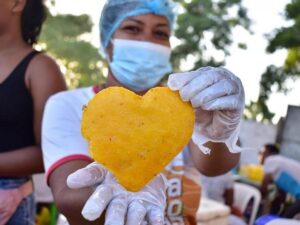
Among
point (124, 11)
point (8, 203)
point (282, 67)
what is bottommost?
point (282, 67)

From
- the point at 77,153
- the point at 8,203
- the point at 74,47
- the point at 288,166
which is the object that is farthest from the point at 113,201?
the point at 74,47

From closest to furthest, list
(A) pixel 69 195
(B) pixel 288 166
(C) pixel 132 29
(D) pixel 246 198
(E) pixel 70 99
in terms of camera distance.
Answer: (A) pixel 69 195 < (E) pixel 70 99 < (C) pixel 132 29 < (B) pixel 288 166 < (D) pixel 246 198

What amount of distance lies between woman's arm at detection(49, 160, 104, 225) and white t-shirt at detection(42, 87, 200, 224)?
1.1 inches

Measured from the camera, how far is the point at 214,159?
1.22 metres

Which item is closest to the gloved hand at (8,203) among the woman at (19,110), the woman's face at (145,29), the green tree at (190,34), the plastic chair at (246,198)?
the woman at (19,110)

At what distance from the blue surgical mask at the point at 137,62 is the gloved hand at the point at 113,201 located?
0.59m

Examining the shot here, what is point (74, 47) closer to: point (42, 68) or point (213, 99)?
point (42, 68)

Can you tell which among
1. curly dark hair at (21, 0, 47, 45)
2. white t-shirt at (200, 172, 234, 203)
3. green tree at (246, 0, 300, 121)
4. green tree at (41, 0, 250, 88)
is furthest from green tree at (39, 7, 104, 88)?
curly dark hair at (21, 0, 47, 45)

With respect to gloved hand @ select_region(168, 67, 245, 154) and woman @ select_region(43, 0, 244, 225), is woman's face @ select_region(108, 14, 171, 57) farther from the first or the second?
gloved hand @ select_region(168, 67, 245, 154)

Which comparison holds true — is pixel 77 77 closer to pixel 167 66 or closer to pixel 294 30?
pixel 294 30

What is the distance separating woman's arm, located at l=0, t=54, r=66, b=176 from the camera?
1.46 m

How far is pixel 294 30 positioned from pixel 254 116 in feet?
14.9

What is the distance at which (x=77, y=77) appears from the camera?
12.2 meters

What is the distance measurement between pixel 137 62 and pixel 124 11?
19cm
